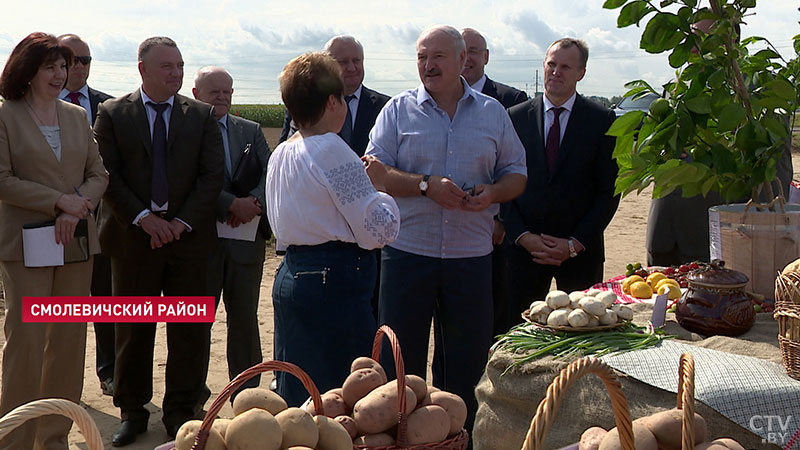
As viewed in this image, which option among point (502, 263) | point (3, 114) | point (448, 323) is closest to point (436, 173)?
point (448, 323)

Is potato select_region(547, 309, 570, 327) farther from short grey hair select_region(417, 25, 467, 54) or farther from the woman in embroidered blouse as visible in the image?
short grey hair select_region(417, 25, 467, 54)

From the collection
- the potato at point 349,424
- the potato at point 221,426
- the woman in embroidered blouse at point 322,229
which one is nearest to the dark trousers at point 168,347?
Answer: the woman in embroidered blouse at point 322,229

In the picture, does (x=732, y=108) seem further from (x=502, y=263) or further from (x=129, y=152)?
(x=129, y=152)

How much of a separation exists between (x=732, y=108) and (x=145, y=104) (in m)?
3.11

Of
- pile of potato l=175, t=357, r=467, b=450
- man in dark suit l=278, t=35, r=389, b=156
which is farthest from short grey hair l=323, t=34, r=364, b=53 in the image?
pile of potato l=175, t=357, r=467, b=450

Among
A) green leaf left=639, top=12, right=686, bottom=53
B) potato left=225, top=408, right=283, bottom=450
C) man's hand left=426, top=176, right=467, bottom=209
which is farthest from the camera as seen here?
man's hand left=426, top=176, right=467, bottom=209

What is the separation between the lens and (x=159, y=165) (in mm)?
4453

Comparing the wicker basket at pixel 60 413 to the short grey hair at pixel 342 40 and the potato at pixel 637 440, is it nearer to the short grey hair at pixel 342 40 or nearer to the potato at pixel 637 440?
the potato at pixel 637 440

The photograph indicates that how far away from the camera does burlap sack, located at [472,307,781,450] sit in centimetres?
236

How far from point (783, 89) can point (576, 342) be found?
130 cm

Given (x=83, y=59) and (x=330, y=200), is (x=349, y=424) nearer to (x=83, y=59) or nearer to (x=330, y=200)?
(x=330, y=200)

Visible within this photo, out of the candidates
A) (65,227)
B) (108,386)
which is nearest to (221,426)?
(65,227)

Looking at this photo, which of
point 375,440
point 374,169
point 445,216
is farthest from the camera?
point 445,216

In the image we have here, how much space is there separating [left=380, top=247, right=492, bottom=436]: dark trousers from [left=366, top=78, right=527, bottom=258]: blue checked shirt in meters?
0.07
